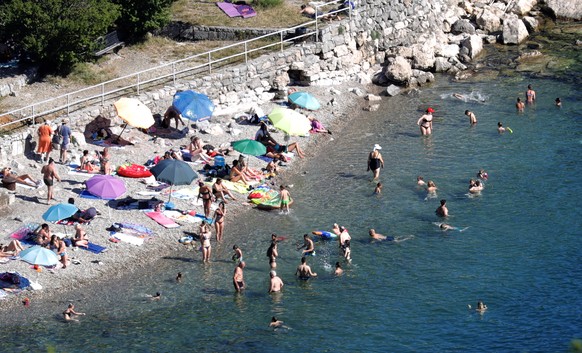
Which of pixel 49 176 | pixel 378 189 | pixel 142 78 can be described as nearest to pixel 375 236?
pixel 378 189

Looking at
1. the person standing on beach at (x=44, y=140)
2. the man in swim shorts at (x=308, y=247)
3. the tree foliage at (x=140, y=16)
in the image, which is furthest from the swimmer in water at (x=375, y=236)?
the tree foliage at (x=140, y=16)

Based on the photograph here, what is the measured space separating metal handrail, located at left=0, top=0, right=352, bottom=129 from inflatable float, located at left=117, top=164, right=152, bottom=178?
3764 millimetres

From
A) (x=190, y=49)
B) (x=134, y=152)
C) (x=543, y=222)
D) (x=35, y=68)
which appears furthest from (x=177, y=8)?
(x=543, y=222)

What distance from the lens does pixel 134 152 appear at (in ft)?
128

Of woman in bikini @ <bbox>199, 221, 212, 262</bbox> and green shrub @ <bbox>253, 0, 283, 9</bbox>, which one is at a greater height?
green shrub @ <bbox>253, 0, 283, 9</bbox>

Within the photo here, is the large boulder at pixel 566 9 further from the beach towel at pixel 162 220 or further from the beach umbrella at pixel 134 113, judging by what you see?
the beach towel at pixel 162 220

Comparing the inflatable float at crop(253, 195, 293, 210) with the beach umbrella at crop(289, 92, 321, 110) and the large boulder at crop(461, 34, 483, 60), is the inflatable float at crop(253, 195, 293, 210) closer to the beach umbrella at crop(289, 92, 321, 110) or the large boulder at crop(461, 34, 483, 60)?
the beach umbrella at crop(289, 92, 321, 110)

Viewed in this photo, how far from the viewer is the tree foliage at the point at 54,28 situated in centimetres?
4059

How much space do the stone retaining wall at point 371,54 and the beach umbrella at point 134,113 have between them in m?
1.47

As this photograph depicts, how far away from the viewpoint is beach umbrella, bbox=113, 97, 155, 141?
126 feet

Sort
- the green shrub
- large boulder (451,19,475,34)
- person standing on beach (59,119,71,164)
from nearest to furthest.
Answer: person standing on beach (59,119,71,164)
the green shrub
large boulder (451,19,475,34)

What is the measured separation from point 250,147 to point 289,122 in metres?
2.33

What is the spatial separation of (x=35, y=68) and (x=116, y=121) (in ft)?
15.4

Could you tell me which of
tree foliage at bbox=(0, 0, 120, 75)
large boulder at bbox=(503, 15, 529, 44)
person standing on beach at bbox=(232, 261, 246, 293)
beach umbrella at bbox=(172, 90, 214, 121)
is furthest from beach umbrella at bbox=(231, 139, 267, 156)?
large boulder at bbox=(503, 15, 529, 44)
